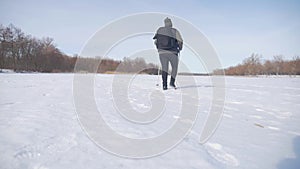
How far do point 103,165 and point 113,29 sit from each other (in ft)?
12.3

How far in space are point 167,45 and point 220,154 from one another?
4447 millimetres

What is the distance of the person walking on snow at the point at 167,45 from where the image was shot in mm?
5805

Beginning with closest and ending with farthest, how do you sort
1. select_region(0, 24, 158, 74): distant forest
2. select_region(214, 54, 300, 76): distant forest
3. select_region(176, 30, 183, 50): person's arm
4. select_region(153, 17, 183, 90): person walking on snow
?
select_region(153, 17, 183, 90): person walking on snow, select_region(176, 30, 183, 50): person's arm, select_region(0, 24, 158, 74): distant forest, select_region(214, 54, 300, 76): distant forest

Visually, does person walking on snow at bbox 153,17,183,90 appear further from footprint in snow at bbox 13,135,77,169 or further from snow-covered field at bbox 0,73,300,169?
footprint in snow at bbox 13,135,77,169

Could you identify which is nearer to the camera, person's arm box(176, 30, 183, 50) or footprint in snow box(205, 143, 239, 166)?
footprint in snow box(205, 143, 239, 166)

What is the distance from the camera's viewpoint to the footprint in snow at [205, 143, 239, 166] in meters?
1.63

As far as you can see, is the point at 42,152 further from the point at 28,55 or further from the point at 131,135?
the point at 28,55

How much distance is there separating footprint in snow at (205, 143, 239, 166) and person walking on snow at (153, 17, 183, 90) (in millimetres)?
3926

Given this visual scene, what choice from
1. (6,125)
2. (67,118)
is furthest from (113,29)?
(6,125)

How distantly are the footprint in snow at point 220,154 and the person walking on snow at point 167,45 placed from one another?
155 inches

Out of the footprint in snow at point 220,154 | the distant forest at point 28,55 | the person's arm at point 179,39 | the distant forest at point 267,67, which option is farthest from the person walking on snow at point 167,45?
the distant forest at point 267,67

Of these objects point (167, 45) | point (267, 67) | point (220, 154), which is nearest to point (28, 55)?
point (167, 45)

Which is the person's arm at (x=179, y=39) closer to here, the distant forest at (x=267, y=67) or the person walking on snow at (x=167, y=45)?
the person walking on snow at (x=167, y=45)

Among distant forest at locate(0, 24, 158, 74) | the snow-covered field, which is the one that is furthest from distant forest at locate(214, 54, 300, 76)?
the snow-covered field
